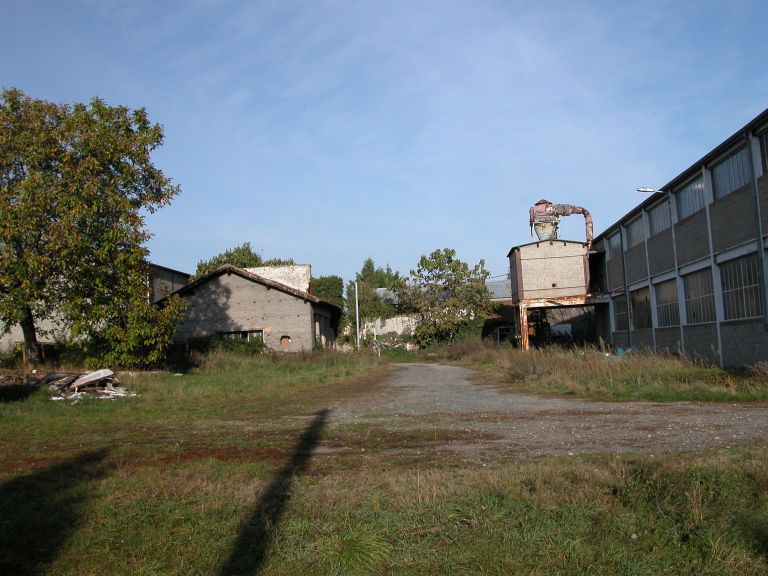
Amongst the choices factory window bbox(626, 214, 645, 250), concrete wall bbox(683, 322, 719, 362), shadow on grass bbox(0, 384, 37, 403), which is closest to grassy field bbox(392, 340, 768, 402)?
concrete wall bbox(683, 322, 719, 362)

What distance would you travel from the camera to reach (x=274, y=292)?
126 ft

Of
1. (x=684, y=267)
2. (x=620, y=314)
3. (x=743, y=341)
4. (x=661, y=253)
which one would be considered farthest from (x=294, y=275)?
(x=743, y=341)

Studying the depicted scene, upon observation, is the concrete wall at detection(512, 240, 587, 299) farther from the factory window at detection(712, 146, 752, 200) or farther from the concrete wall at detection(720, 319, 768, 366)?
the factory window at detection(712, 146, 752, 200)

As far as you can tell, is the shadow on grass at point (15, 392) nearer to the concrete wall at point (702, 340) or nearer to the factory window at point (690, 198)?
the concrete wall at point (702, 340)

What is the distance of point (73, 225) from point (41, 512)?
1741 centimetres

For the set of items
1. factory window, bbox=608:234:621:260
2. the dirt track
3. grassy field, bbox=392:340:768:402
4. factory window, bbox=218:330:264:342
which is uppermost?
factory window, bbox=608:234:621:260

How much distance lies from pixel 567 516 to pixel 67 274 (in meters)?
20.8

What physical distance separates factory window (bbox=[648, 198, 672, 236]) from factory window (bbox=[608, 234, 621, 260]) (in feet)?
15.8

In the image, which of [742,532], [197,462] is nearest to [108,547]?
[197,462]

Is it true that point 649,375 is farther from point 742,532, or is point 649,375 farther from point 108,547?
point 108,547

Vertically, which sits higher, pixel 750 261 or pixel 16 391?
pixel 750 261

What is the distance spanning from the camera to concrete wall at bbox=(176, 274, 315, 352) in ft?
125

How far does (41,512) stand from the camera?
19.5 ft

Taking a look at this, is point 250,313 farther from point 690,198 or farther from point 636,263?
point 690,198
